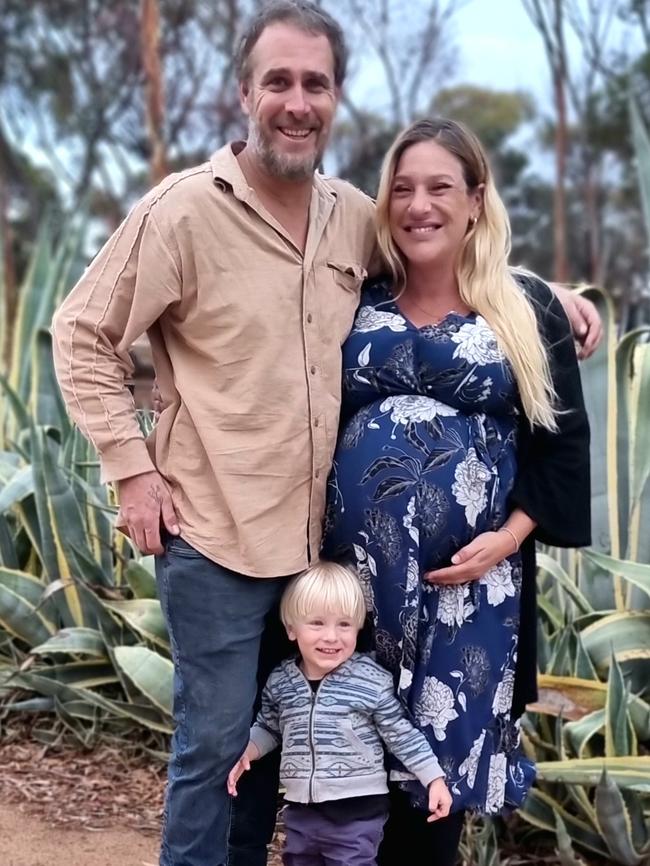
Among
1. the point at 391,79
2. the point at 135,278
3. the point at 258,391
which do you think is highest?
the point at 391,79

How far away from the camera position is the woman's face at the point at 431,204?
2377 millimetres

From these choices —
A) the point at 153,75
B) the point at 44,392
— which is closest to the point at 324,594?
the point at 44,392

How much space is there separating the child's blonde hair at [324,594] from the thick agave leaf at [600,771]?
74 cm

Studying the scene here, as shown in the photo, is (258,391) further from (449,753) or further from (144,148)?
(144,148)

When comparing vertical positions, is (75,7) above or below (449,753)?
above

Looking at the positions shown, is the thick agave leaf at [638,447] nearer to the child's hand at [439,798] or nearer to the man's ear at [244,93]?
the child's hand at [439,798]

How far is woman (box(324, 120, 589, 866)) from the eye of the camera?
2.29m

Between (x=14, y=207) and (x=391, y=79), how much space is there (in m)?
9.77

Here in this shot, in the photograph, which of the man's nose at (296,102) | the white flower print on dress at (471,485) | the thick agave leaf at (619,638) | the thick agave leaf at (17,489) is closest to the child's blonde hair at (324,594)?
the white flower print on dress at (471,485)

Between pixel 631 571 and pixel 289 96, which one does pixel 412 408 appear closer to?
pixel 289 96

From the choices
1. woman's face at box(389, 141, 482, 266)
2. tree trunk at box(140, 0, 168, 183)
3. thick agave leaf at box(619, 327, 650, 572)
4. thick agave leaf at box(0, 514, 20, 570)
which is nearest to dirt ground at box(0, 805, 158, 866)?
thick agave leaf at box(0, 514, 20, 570)

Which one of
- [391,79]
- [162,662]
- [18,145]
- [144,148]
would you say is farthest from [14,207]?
[162,662]

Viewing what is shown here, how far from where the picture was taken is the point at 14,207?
2936cm

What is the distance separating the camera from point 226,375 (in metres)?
2.25
